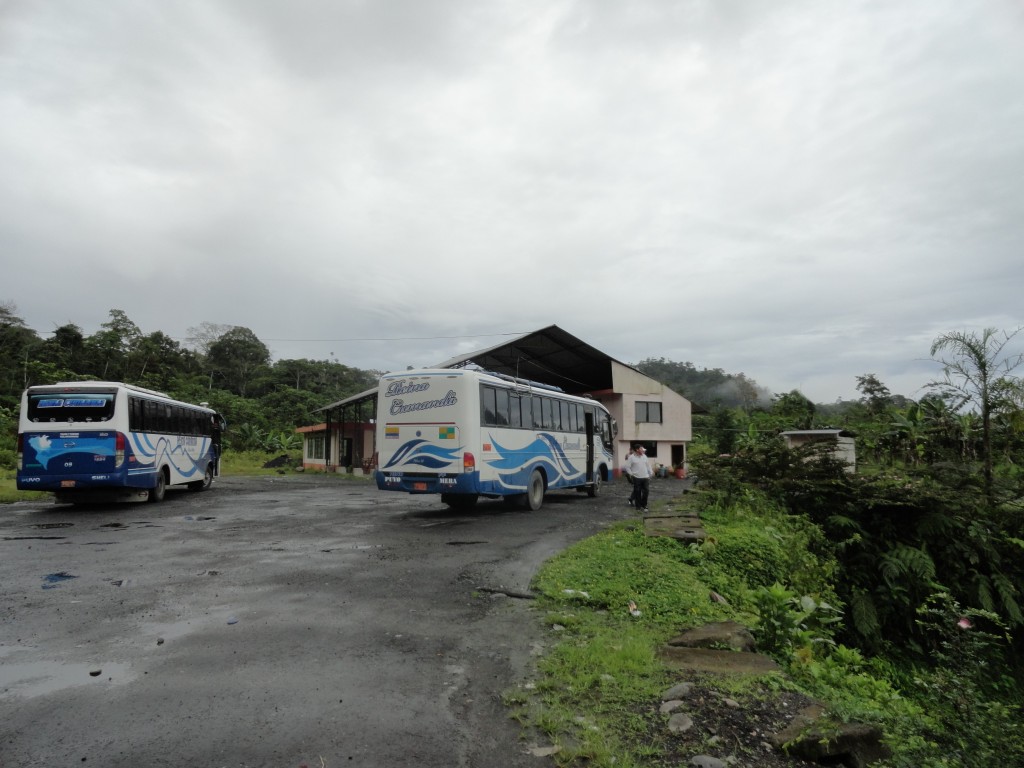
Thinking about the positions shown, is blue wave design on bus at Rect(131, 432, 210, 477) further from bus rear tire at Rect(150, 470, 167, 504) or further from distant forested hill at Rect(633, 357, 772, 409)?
distant forested hill at Rect(633, 357, 772, 409)

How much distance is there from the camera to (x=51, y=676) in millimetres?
4352

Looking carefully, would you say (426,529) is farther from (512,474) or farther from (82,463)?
(82,463)

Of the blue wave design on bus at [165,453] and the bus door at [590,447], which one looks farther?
the bus door at [590,447]

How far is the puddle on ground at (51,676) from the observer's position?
412cm

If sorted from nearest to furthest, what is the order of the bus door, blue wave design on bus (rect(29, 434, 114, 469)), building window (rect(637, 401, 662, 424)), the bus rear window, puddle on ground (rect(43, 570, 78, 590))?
puddle on ground (rect(43, 570, 78, 590)) → blue wave design on bus (rect(29, 434, 114, 469)) → the bus rear window → the bus door → building window (rect(637, 401, 662, 424))

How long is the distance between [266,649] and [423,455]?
8.45m

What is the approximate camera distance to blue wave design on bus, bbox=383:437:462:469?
42.9 ft

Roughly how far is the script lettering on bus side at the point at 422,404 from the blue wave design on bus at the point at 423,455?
0.66 m

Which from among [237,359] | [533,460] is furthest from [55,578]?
[237,359]

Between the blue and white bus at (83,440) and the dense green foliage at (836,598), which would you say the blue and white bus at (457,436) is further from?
the blue and white bus at (83,440)

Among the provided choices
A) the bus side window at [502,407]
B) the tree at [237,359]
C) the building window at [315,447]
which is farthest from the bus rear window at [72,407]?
the tree at [237,359]

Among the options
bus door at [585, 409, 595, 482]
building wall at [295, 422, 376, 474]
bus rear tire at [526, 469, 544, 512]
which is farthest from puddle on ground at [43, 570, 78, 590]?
building wall at [295, 422, 376, 474]

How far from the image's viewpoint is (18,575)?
306 inches

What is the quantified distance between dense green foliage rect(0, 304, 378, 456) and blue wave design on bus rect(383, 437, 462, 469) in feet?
87.9
